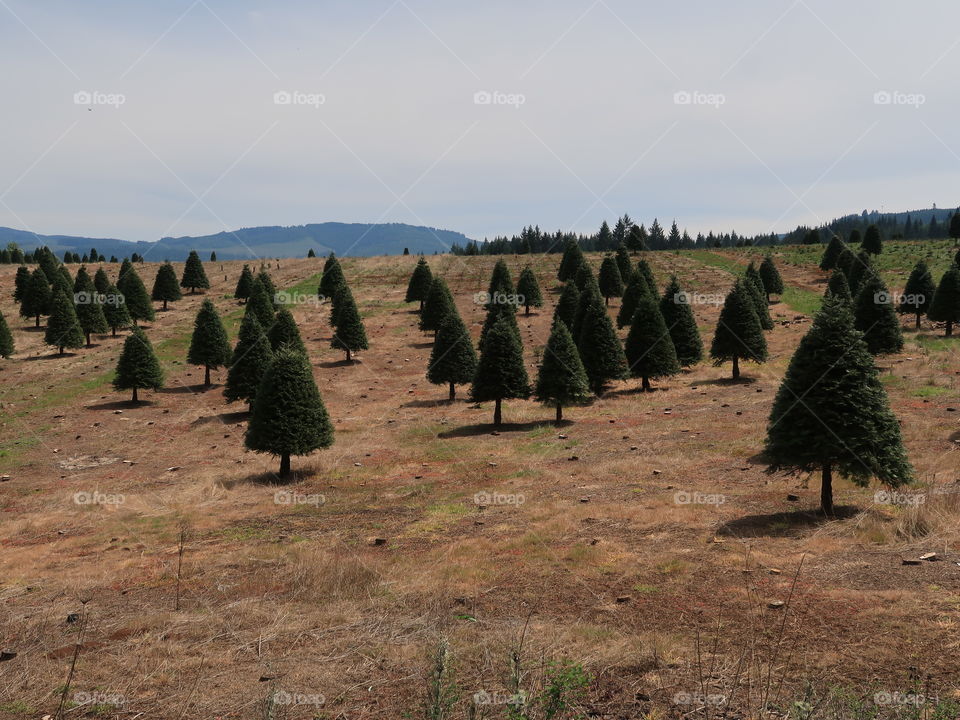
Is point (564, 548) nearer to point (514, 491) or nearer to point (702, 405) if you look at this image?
point (514, 491)

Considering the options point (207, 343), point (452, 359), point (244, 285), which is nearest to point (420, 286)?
point (244, 285)

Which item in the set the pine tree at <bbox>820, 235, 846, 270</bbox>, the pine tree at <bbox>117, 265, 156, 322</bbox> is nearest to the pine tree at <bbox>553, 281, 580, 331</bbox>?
the pine tree at <bbox>117, 265, 156, 322</bbox>

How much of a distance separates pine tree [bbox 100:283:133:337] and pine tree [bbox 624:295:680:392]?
6207 cm

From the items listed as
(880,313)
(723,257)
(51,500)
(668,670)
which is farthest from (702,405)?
(723,257)

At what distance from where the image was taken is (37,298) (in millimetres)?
79375

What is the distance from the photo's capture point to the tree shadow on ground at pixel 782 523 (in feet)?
56.5

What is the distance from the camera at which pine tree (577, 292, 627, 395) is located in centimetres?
4781

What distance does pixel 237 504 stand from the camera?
87.0 ft

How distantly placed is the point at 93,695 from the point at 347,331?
2369 inches

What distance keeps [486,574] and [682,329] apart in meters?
45.0

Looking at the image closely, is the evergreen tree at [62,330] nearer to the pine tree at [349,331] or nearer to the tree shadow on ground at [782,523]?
the pine tree at [349,331]

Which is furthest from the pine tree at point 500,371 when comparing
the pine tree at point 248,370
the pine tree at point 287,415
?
the pine tree at point 248,370

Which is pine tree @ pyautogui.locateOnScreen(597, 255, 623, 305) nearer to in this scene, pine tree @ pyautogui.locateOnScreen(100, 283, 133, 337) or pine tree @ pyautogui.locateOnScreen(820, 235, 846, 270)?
pine tree @ pyautogui.locateOnScreen(820, 235, 846, 270)

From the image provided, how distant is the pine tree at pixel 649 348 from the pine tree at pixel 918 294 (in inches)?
1205
